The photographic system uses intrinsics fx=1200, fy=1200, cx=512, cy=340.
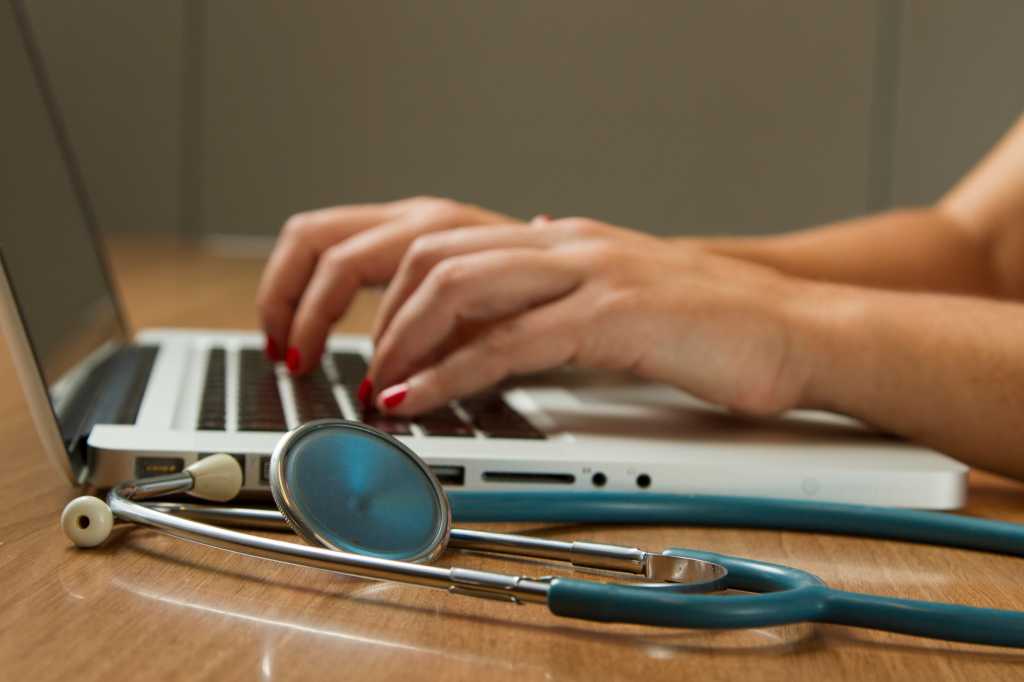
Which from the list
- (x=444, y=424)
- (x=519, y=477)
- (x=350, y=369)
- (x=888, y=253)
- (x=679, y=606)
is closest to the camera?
(x=679, y=606)

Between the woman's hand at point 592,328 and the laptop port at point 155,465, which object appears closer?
the laptop port at point 155,465

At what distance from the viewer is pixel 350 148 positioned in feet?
10.7

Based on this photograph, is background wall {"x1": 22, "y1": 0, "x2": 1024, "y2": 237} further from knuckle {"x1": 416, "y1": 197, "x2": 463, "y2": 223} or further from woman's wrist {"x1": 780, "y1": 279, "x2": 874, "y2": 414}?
woman's wrist {"x1": 780, "y1": 279, "x2": 874, "y2": 414}

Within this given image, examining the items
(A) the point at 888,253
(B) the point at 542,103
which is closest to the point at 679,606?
(A) the point at 888,253

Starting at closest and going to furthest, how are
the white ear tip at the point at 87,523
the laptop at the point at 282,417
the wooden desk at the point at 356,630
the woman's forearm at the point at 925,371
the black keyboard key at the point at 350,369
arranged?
1. the wooden desk at the point at 356,630
2. the white ear tip at the point at 87,523
3. the laptop at the point at 282,417
4. the woman's forearm at the point at 925,371
5. the black keyboard key at the point at 350,369

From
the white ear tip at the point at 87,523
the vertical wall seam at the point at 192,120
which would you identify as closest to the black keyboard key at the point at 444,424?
the white ear tip at the point at 87,523

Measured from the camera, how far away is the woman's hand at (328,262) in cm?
80

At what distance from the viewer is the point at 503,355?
0.65m

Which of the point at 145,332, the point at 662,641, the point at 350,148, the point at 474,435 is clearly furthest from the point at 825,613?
the point at 350,148

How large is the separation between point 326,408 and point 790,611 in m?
0.39

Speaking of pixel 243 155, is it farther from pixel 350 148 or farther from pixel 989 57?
pixel 989 57

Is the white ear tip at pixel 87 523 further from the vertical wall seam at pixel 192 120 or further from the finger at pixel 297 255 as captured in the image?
the vertical wall seam at pixel 192 120

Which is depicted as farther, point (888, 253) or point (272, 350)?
point (888, 253)

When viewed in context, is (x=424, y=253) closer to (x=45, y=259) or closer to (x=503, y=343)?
(x=503, y=343)
